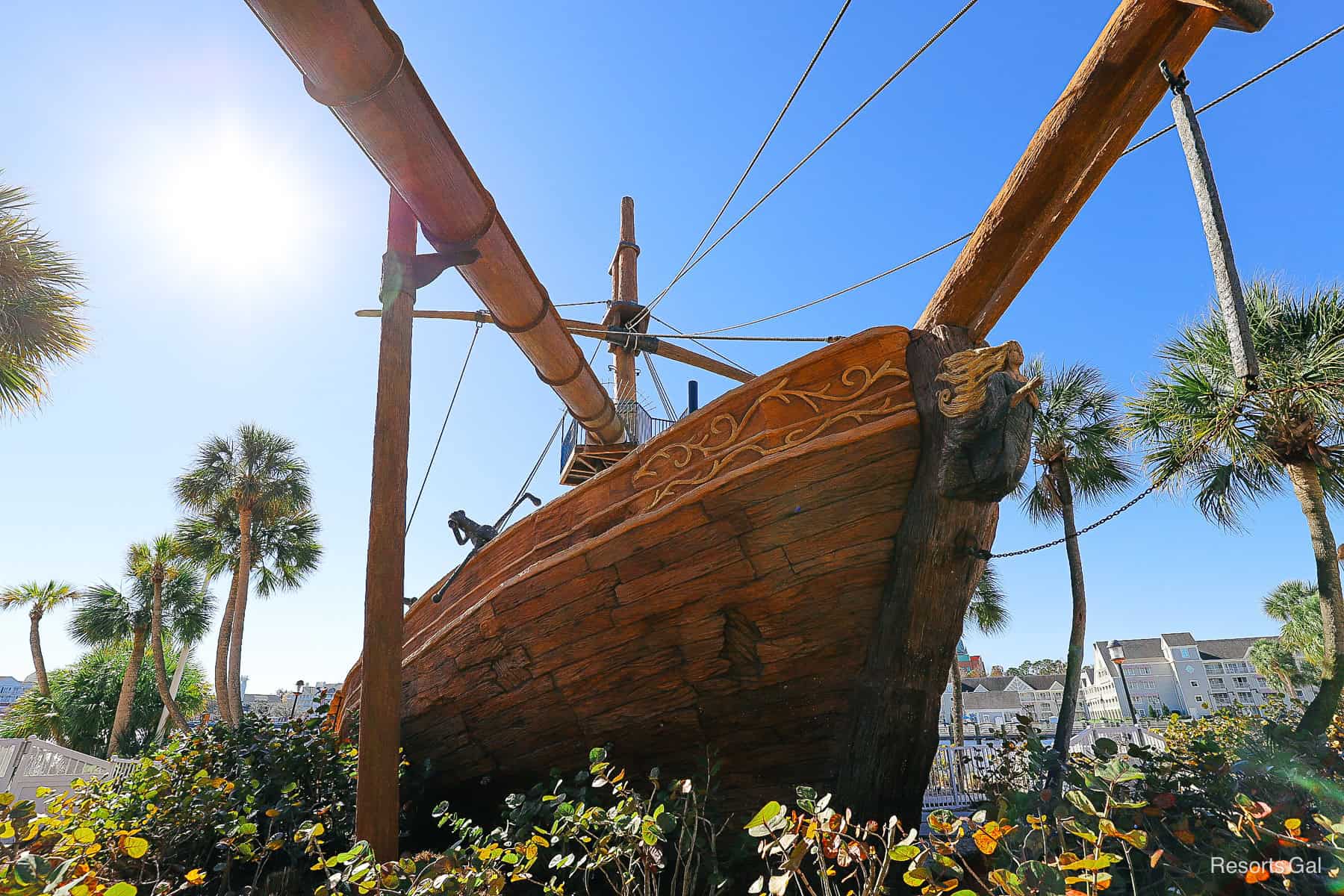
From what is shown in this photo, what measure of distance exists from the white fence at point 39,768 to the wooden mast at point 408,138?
7.53m

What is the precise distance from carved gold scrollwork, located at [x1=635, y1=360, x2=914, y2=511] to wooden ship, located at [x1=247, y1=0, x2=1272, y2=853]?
0.01 metres

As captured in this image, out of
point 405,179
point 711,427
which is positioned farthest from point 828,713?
point 405,179

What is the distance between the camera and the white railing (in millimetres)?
8047

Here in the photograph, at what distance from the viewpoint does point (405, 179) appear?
3.95 meters

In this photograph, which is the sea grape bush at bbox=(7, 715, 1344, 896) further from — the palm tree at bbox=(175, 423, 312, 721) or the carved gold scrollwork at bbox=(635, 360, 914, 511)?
the palm tree at bbox=(175, 423, 312, 721)

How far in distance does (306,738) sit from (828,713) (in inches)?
140

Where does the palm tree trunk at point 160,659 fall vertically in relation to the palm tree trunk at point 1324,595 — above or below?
above

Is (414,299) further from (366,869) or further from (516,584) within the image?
(366,869)

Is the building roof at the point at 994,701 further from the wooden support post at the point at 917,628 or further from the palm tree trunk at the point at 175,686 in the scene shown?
the wooden support post at the point at 917,628

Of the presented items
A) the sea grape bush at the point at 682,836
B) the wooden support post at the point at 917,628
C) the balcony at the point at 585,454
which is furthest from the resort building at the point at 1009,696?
the wooden support post at the point at 917,628

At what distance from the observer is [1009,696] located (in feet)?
200

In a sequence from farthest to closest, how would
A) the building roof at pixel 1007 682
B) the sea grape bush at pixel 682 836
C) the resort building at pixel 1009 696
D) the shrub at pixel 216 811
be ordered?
the building roof at pixel 1007 682 < the resort building at pixel 1009 696 < the shrub at pixel 216 811 < the sea grape bush at pixel 682 836

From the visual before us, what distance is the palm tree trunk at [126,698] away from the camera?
18.0 metres

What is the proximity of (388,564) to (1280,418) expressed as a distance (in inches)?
336
